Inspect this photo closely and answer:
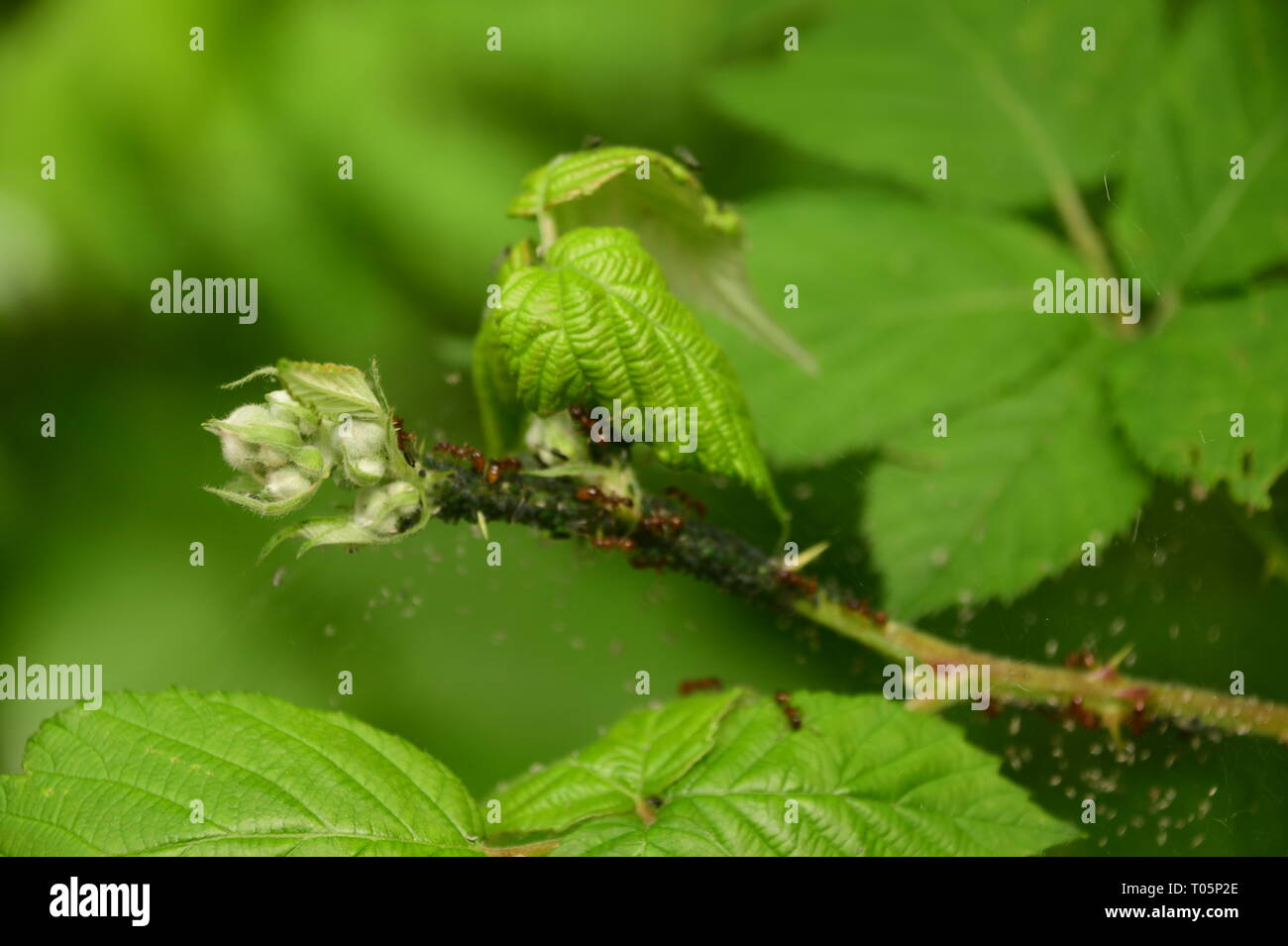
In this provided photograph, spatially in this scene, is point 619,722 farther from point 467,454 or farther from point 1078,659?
point 1078,659

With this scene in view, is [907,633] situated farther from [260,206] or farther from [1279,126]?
[260,206]

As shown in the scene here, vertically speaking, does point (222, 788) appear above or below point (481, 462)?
below

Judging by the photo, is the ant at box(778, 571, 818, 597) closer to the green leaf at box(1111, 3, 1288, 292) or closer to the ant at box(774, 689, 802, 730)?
the ant at box(774, 689, 802, 730)

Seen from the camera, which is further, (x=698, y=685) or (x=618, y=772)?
(x=698, y=685)

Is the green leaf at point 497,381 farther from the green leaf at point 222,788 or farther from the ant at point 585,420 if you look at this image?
the green leaf at point 222,788

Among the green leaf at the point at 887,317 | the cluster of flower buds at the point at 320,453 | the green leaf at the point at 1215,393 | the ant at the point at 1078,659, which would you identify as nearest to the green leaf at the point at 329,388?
the cluster of flower buds at the point at 320,453

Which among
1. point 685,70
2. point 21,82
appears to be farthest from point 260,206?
point 685,70

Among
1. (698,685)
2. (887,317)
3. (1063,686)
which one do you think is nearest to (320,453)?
(698,685)

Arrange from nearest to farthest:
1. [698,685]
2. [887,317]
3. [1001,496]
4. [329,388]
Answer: [329,388], [698,685], [1001,496], [887,317]
